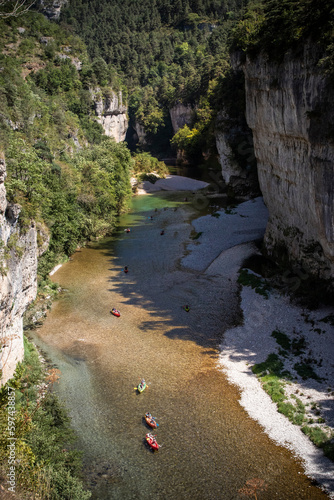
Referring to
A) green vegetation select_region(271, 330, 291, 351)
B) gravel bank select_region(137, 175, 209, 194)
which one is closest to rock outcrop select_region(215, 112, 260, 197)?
gravel bank select_region(137, 175, 209, 194)

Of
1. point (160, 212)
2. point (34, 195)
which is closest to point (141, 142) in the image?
point (160, 212)

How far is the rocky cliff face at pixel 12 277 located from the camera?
16.8 metres

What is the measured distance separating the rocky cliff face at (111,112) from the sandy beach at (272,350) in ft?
170

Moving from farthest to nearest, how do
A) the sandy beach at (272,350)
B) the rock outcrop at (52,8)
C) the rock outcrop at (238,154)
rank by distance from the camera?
the rock outcrop at (52,8)
the rock outcrop at (238,154)
the sandy beach at (272,350)

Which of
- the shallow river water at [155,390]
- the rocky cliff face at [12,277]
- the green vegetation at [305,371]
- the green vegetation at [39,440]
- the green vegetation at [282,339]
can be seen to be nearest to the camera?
the green vegetation at [39,440]

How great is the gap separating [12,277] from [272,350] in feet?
50.2

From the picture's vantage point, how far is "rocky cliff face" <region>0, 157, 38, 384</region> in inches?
662

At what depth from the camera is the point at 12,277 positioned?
18203 millimetres

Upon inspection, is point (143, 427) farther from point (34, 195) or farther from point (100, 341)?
point (34, 195)

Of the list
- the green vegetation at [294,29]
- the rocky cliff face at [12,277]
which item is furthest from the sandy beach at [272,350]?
the green vegetation at [294,29]

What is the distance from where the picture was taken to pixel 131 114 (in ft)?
385

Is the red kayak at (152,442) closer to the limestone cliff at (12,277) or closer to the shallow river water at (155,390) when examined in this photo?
the shallow river water at (155,390)

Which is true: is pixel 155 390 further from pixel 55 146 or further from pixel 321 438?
pixel 55 146

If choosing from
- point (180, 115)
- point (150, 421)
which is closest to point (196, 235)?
point (150, 421)
